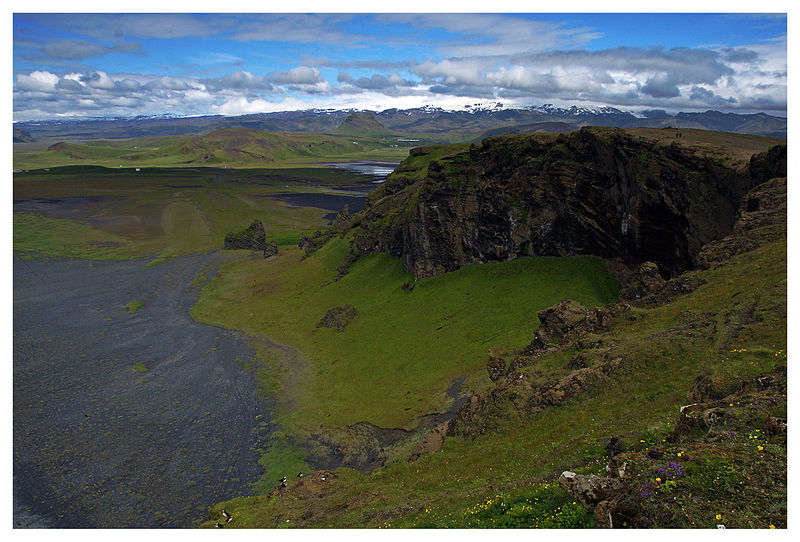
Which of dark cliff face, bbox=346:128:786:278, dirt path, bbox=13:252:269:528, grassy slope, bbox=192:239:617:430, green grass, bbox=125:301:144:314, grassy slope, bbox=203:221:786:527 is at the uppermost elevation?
dark cliff face, bbox=346:128:786:278

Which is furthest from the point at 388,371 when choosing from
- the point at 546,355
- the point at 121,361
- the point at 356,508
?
the point at 121,361

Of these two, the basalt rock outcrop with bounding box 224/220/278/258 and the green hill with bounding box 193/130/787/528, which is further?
the basalt rock outcrop with bounding box 224/220/278/258

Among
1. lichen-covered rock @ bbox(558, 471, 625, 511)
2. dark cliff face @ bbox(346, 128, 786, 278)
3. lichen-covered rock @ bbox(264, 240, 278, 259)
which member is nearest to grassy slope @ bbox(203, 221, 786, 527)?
lichen-covered rock @ bbox(558, 471, 625, 511)

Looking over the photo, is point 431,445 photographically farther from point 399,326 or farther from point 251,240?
point 251,240

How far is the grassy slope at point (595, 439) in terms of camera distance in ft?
59.7

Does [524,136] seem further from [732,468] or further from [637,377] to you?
[732,468]

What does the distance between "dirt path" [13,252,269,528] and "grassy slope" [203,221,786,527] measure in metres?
13.5

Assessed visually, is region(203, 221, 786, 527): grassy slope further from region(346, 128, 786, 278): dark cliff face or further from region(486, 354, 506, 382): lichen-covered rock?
region(346, 128, 786, 278): dark cliff face

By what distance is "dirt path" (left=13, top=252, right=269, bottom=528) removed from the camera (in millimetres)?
42562

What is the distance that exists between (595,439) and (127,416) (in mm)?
54912

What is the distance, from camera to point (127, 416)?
55.5 metres

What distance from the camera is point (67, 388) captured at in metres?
62.2

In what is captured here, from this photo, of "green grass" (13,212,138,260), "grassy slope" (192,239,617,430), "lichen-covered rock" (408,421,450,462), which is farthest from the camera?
"green grass" (13,212,138,260)

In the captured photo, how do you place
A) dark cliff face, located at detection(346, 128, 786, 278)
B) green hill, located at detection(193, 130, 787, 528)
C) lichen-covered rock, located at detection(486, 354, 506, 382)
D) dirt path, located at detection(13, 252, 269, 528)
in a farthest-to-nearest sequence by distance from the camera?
dark cliff face, located at detection(346, 128, 786, 278)
dirt path, located at detection(13, 252, 269, 528)
lichen-covered rock, located at detection(486, 354, 506, 382)
green hill, located at detection(193, 130, 787, 528)
